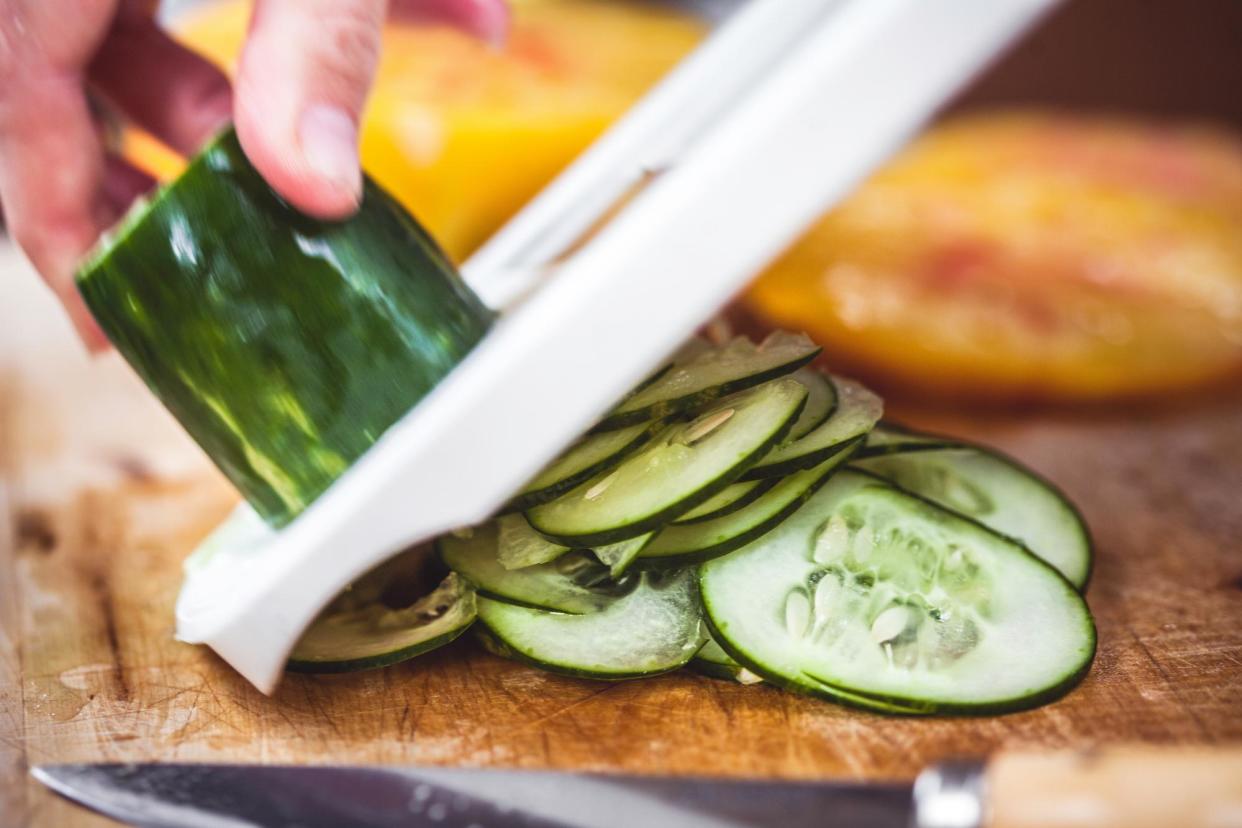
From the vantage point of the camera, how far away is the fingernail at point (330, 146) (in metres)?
1.08

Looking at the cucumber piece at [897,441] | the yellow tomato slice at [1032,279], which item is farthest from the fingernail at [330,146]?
the yellow tomato slice at [1032,279]

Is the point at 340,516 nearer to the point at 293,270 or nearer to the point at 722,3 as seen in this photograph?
the point at 293,270

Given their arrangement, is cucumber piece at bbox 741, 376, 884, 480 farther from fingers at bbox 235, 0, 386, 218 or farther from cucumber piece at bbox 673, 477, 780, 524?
fingers at bbox 235, 0, 386, 218

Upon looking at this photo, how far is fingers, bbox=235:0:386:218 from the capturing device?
1.08 meters

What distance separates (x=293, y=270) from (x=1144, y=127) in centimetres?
272

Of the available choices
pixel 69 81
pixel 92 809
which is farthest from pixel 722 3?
pixel 92 809

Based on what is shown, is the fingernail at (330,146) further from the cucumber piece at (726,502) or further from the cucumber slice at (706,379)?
the cucumber piece at (726,502)

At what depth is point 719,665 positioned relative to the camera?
48.5 inches

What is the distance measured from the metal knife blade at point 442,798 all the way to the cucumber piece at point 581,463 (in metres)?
0.29

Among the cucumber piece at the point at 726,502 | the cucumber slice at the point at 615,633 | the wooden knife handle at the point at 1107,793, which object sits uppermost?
the cucumber piece at the point at 726,502

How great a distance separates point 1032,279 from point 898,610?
Result: 137 cm

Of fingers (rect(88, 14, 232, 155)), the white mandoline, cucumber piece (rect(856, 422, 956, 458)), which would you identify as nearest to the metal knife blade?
the white mandoline

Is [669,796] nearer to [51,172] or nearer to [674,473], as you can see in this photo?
[674,473]

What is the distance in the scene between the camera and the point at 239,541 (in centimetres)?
129
